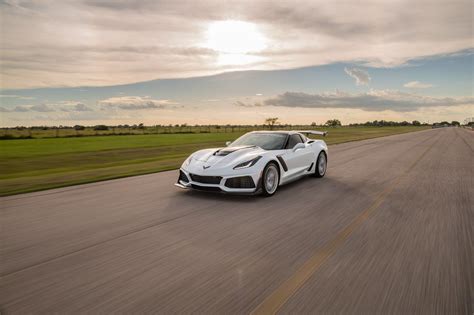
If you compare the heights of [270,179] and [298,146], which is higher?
[298,146]

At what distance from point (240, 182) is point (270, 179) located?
0.86m

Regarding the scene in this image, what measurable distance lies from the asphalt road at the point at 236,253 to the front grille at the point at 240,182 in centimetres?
30

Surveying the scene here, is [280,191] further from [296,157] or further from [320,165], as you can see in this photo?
[320,165]

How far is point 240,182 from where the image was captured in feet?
22.4

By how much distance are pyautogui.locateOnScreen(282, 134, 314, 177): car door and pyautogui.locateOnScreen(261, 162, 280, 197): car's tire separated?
56 cm

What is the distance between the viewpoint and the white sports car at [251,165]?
22.4 ft

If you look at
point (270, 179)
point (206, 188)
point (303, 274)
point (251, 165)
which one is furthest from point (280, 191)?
point (303, 274)

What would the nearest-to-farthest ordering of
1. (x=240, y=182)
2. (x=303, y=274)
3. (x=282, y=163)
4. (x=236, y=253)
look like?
(x=303, y=274)
(x=236, y=253)
(x=240, y=182)
(x=282, y=163)

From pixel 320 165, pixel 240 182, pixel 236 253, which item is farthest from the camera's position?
pixel 320 165

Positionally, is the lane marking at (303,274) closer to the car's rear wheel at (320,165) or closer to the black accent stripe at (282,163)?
the black accent stripe at (282,163)

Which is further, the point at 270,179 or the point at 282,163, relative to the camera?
the point at 282,163

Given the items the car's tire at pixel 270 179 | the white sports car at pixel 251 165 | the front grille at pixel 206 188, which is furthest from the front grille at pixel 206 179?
the car's tire at pixel 270 179

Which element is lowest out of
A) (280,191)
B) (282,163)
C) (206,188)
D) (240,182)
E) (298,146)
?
(280,191)

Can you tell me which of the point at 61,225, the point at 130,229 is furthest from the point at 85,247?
the point at 61,225
